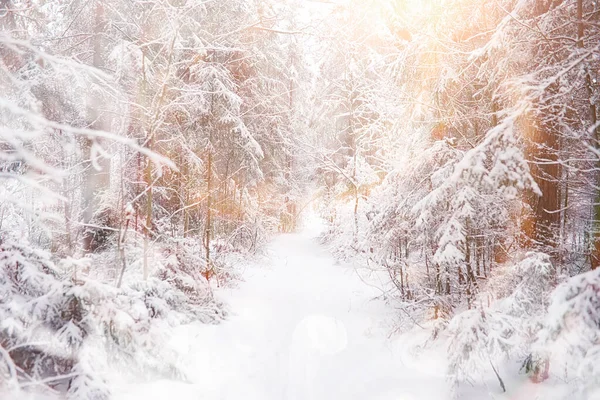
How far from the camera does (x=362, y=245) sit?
7.90 metres

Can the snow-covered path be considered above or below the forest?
below

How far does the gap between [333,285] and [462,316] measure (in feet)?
23.0

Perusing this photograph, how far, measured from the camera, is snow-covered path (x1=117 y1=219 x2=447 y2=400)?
5078 millimetres

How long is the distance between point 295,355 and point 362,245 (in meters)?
2.78

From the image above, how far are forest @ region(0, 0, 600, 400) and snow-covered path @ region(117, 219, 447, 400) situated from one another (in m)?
0.04

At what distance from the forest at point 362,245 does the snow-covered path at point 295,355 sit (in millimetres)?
43

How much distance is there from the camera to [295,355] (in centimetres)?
635

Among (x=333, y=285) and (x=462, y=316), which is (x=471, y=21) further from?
(x=333, y=285)

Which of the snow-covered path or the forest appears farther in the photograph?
the snow-covered path

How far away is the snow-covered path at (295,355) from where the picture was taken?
16.7 feet

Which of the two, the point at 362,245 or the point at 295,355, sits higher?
the point at 362,245

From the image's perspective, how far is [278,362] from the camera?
606 centimetres

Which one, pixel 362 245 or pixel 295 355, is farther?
pixel 362 245

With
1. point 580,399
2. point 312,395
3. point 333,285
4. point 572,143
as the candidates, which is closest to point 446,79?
point 572,143
